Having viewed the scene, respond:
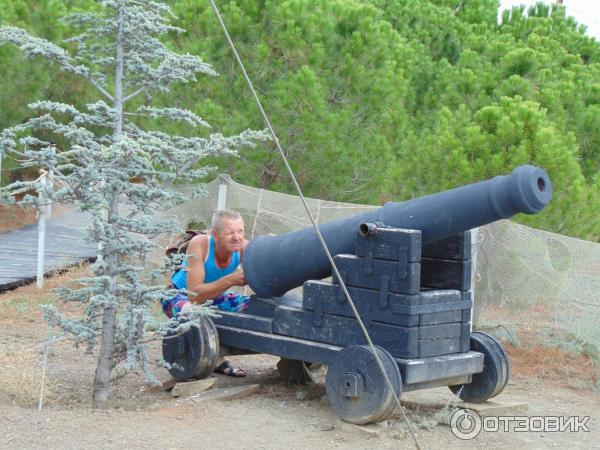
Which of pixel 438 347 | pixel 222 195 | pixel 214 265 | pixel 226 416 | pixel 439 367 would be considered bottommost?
pixel 226 416

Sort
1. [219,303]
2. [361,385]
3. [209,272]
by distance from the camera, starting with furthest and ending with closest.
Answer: [219,303]
[209,272]
[361,385]

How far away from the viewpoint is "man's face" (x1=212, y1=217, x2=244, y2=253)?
6.77 m

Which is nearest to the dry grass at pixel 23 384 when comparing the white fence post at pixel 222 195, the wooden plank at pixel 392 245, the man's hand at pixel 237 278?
the man's hand at pixel 237 278

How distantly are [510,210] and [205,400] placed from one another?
2313 millimetres

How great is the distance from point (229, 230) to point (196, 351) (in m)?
0.86

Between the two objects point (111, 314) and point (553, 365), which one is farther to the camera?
point (553, 365)

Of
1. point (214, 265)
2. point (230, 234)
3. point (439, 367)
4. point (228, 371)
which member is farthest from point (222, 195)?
point (439, 367)

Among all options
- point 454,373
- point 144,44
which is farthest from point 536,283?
point 144,44

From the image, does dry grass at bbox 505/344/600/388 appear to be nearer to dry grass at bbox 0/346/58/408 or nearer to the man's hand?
the man's hand

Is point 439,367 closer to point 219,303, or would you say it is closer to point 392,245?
point 392,245

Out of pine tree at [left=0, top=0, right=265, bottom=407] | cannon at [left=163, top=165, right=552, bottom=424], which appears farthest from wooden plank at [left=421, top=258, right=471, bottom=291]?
pine tree at [left=0, top=0, right=265, bottom=407]

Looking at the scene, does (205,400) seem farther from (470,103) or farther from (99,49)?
(470,103)

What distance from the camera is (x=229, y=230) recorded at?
Answer: 677 cm

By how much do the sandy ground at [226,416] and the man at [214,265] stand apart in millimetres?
698
